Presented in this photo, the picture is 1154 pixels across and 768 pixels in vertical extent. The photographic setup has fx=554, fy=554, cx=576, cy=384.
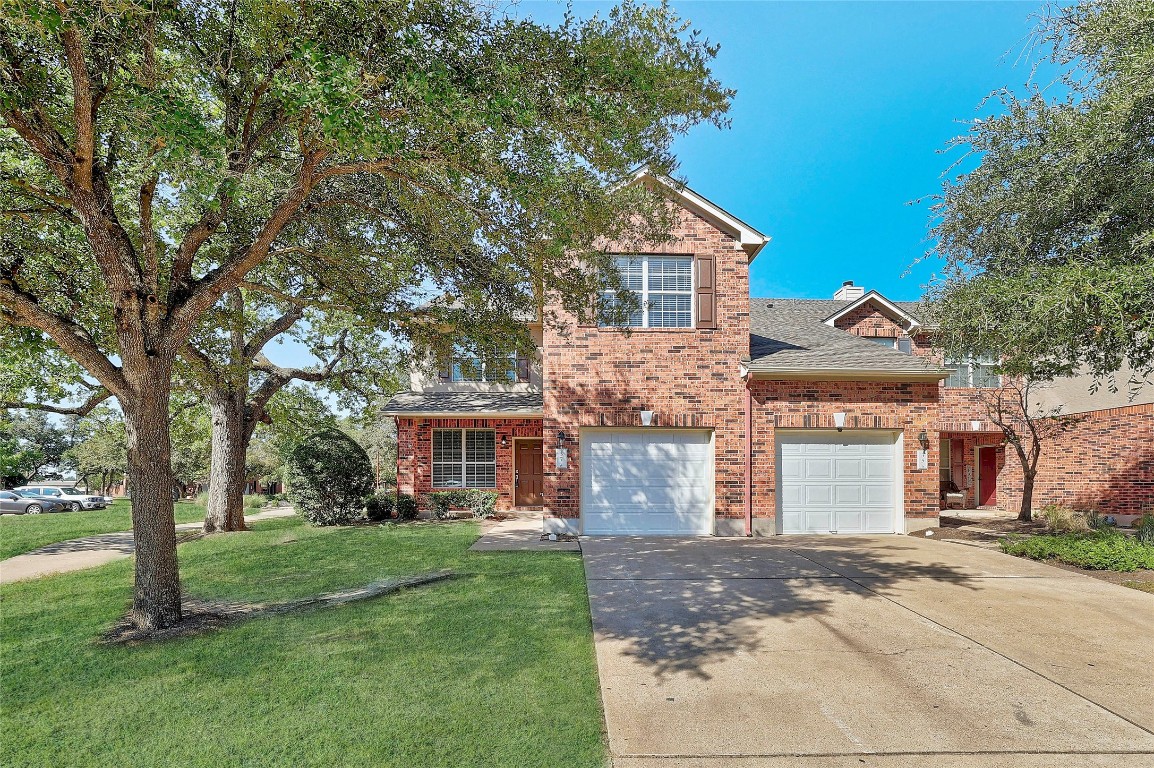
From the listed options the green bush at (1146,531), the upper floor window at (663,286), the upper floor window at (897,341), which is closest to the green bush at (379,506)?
the upper floor window at (663,286)

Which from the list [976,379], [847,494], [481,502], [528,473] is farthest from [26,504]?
[976,379]

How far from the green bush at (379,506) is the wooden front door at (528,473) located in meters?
3.52

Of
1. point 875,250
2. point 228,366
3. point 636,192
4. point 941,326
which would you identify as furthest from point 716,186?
point 875,250

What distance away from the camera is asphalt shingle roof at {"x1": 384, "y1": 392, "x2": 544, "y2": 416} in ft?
50.0

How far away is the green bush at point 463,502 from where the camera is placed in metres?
15.3

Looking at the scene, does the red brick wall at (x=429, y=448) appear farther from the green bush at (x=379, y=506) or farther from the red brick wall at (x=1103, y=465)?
the red brick wall at (x=1103, y=465)

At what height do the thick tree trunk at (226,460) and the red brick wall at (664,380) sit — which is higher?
the red brick wall at (664,380)

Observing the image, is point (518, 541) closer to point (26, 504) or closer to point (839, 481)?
point (839, 481)

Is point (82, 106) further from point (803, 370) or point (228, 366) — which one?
point (803, 370)

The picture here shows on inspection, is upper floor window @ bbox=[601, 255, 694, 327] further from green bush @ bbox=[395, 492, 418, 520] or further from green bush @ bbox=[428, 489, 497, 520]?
green bush @ bbox=[395, 492, 418, 520]

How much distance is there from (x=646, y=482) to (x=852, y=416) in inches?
172

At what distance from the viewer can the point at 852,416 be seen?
11203 millimetres

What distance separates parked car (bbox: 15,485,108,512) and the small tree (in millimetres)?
33179

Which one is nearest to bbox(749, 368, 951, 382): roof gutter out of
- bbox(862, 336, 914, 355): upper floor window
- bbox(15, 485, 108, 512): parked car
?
bbox(862, 336, 914, 355): upper floor window
